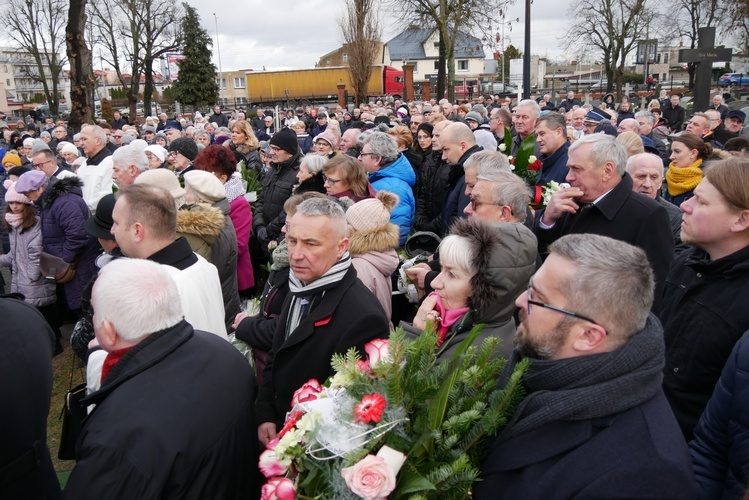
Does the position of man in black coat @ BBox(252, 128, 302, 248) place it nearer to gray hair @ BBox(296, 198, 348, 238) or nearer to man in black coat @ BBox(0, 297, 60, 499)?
gray hair @ BBox(296, 198, 348, 238)

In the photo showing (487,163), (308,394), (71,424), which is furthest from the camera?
(487,163)

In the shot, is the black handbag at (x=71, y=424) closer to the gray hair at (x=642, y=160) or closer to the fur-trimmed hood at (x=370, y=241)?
the fur-trimmed hood at (x=370, y=241)

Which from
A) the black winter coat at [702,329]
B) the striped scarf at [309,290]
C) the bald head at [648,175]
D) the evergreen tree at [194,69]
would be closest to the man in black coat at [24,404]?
the striped scarf at [309,290]

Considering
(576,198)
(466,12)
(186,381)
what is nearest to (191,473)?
(186,381)

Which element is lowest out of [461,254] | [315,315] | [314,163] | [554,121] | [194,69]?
[315,315]

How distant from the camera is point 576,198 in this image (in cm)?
399

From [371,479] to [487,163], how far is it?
2.91 meters

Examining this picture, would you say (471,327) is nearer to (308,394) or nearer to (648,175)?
(308,394)

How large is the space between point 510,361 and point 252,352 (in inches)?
86.0

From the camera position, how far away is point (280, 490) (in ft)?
6.18

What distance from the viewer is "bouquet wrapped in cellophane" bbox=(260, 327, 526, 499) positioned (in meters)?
1.78

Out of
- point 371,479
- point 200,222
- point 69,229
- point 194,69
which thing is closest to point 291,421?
point 371,479

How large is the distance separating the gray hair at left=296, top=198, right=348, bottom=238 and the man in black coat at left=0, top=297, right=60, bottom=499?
1398 millimetres

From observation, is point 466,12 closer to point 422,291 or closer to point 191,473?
point 422,291
